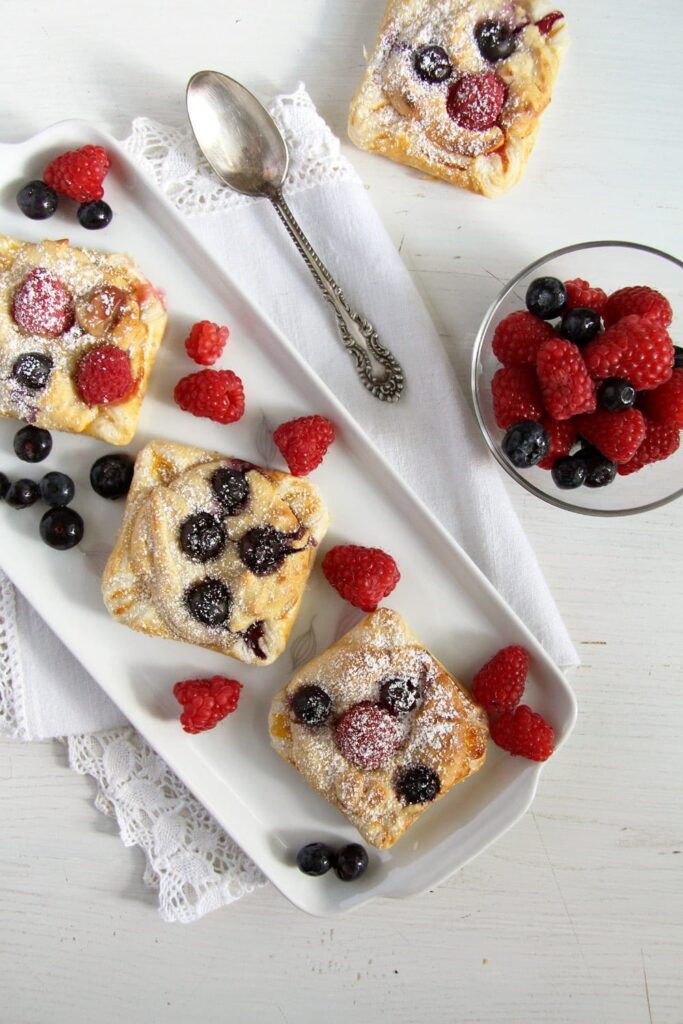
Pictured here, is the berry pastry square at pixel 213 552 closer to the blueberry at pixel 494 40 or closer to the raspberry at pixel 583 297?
the raspberry at pixel 583 297

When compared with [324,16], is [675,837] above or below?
below

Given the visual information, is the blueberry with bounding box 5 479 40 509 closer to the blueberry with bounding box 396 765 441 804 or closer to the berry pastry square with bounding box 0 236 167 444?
the berry pastry square with bounding box 0 236 167 444

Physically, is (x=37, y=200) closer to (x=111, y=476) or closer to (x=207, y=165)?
(x=207, y=165)

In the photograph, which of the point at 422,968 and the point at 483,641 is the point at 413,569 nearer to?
the point at 483,641

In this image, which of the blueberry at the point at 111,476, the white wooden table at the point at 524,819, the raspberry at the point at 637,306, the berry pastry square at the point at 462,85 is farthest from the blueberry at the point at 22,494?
the raspberry at the point at 637,306

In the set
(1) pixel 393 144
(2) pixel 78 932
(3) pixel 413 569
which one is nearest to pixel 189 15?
(1) pixel 393 144

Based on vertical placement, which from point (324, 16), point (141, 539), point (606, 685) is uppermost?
point (324, 16)

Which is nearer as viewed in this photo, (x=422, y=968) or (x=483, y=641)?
(x=483, y=641)
